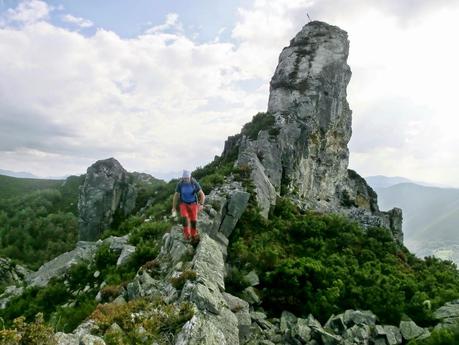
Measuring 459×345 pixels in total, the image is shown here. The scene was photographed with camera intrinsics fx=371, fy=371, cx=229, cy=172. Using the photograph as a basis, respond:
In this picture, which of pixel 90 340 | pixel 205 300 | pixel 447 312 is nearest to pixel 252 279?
pixel 205 300

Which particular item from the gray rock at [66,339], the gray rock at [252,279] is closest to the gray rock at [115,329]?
the gray rock at [66,339]

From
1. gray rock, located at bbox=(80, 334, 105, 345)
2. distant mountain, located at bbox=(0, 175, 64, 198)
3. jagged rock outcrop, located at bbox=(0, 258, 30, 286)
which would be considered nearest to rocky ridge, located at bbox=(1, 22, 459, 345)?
gray rock, located at bbox=(80, 334, 105, 345)

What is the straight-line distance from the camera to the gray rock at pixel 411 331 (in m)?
13.1

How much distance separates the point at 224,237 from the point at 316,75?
35.1 m

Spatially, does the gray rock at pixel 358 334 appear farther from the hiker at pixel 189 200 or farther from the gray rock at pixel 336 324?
the hiker at pixel 189 200

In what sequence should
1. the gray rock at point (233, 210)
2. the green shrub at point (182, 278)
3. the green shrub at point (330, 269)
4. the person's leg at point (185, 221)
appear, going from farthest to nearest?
the gray rock at point (233, 210)
the green shrub at point (330, 269)
the person's leg at point (185, 221)
the green shrub at point (182, 278)

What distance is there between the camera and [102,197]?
32.8 m

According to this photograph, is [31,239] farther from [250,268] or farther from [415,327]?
[415,327]

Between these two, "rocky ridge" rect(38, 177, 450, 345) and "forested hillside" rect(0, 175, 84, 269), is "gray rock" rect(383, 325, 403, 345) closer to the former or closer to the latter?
"rocky ridge" rect(38, 177, 450, 345)

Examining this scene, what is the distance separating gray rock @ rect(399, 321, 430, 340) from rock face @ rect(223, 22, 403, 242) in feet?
69.4

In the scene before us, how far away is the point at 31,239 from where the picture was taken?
166ft

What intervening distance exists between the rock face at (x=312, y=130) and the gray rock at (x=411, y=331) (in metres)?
21.1

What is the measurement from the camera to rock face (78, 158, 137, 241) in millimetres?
31969

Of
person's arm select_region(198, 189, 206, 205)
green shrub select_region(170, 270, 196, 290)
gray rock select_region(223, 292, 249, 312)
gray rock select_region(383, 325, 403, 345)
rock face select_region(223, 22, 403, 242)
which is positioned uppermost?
rock face select_region(223, 22, 403, 242)
